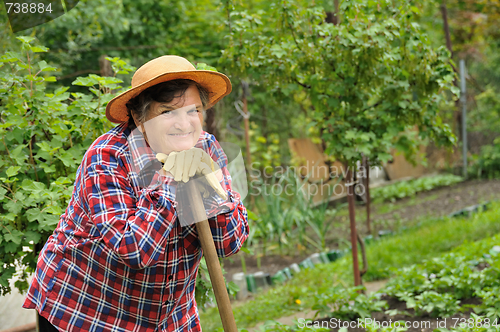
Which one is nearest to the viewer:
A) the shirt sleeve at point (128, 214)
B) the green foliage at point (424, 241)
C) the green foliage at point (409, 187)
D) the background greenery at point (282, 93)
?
the shirt sleeve at point (128, 214)

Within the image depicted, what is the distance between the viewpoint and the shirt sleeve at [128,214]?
47.8 inches

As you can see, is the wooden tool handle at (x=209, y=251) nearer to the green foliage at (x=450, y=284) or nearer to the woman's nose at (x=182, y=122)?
the woman's nose at (x=182, y=122)

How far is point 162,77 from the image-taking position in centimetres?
131

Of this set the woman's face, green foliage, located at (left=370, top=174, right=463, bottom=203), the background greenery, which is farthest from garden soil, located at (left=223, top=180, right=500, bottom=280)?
the woman's face

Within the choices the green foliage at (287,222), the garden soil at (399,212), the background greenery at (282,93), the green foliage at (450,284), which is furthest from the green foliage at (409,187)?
the green foliage at (450,284)

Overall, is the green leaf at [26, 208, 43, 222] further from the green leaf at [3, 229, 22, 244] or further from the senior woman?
the senior woman

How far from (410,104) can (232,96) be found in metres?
4.23

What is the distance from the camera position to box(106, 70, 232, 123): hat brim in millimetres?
1328

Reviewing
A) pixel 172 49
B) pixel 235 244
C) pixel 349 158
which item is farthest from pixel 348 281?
pixel 172 49

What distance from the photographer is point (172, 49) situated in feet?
23.5

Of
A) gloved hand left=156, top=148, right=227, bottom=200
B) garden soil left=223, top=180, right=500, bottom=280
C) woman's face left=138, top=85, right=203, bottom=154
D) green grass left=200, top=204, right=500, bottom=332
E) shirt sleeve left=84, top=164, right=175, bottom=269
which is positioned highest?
woman's face left=138, top=85, right=203, bottom=154

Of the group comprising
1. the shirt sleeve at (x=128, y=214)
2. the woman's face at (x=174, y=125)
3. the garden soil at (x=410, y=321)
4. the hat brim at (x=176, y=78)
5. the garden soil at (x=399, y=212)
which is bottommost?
the garden soil at (x=399, y=212)

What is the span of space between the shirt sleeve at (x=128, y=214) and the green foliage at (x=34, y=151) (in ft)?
2.73

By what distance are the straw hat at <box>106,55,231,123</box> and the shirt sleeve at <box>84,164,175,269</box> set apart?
240mm
